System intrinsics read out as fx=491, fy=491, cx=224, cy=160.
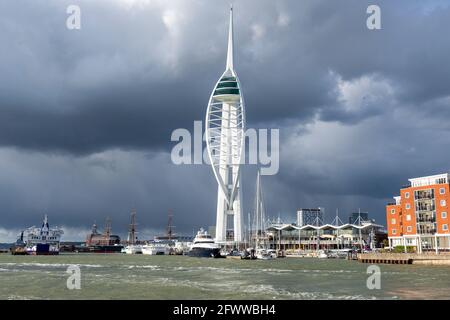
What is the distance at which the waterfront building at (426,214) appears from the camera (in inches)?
4569

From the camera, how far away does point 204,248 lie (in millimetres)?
160250

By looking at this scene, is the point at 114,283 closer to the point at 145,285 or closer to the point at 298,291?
the point at 145,285

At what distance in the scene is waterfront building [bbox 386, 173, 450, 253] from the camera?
116062 mm

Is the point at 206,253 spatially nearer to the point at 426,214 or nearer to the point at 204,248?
the point at 204,248

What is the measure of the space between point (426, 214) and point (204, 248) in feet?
232

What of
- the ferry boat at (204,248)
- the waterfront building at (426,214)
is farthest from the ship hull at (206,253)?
the waterfront building at (426,214)

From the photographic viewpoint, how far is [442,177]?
4700 inches

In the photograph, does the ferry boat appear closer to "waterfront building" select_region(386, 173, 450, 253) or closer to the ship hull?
the ship hull

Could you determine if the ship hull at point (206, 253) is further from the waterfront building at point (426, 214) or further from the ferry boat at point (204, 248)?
the waterfront building at point (426, 214)

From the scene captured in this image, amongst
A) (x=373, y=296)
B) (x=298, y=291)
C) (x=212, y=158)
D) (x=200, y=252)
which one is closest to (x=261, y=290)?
(x=298, y=291)

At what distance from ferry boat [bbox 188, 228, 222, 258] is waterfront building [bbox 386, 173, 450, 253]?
189 feet

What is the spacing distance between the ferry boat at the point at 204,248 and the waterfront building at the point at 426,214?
57727 mm
